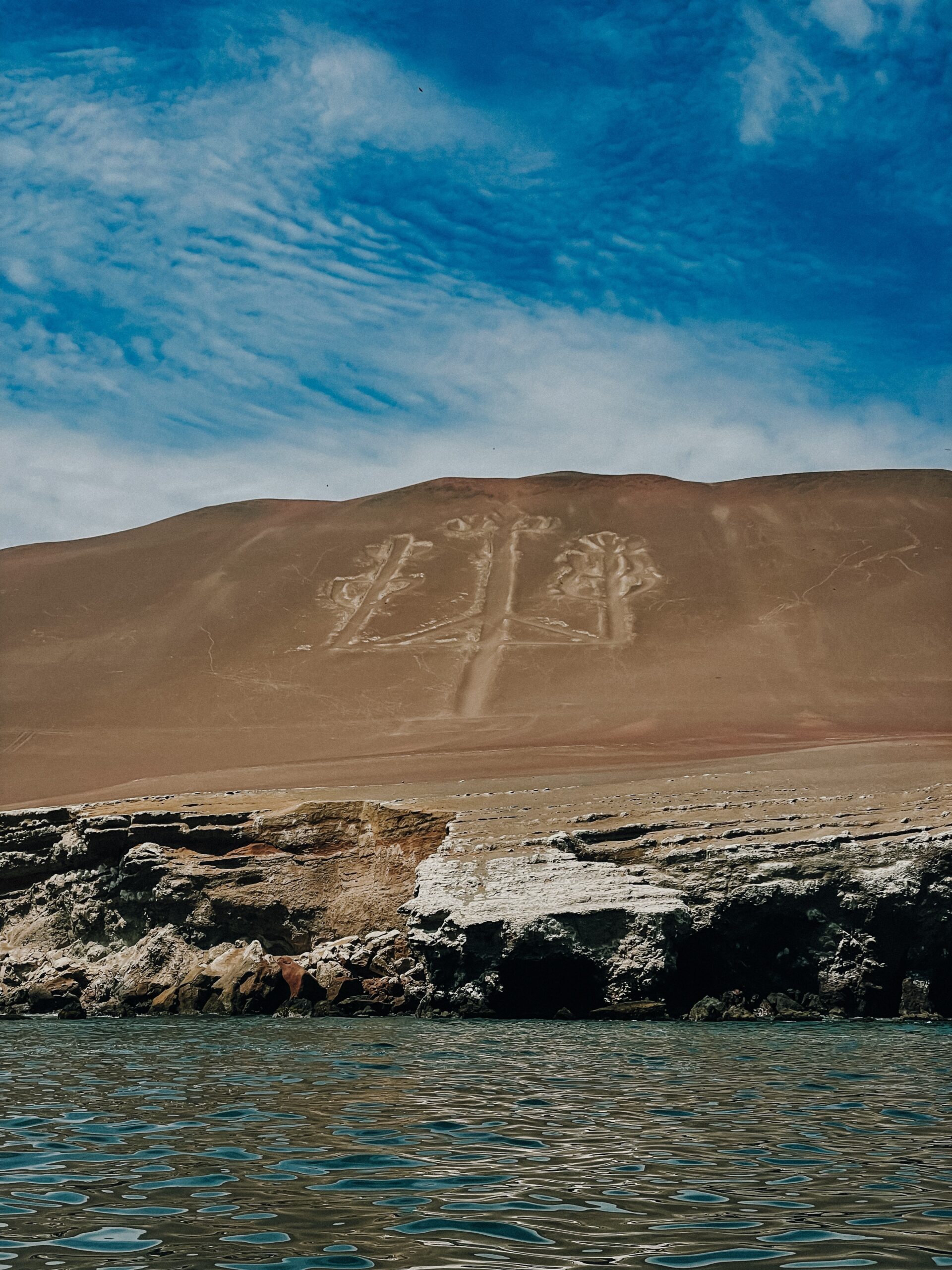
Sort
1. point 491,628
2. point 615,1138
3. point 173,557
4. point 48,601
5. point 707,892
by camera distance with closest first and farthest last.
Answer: point 615,1138
point 707,892
point 491,628
point 48,601
point 173,557

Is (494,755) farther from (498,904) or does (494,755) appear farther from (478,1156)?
(478,1156)

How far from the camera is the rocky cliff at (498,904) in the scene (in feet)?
51.8

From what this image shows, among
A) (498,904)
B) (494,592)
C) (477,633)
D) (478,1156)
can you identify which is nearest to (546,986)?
(498,904)

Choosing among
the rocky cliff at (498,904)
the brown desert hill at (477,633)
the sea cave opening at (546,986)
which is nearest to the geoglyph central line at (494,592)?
the brown desert hill at (477,633)

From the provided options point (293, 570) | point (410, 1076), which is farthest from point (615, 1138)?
point (293, 570)

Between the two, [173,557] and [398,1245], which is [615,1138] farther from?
[173,557]

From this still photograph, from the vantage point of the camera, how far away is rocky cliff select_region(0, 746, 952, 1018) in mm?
15781

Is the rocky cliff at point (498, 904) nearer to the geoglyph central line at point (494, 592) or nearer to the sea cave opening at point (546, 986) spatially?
the sea cave opening at point (546, 986)

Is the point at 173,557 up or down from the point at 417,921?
up

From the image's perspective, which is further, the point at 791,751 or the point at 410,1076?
the point at 791,751

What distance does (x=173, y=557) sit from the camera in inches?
3423

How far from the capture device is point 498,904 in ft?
53.2

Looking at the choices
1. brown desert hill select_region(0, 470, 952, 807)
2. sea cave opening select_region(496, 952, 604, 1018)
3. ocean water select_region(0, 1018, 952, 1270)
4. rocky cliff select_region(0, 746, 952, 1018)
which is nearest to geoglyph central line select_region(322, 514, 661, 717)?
brown desert hill select_region(0, 470, 952, 807)

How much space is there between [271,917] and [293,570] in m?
63.4
